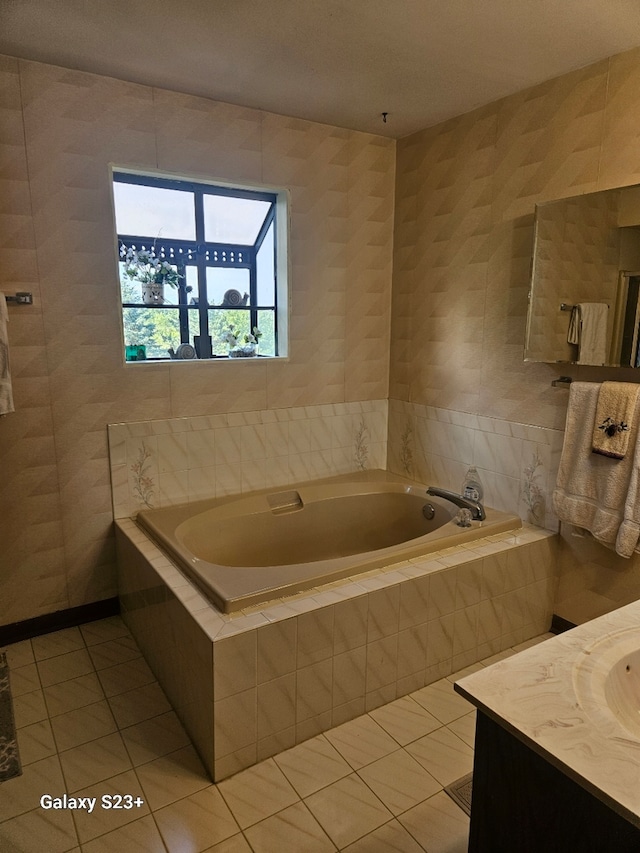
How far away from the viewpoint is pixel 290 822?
1.59 meters

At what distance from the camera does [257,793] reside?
1.69 m

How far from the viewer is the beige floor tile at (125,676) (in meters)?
2.16

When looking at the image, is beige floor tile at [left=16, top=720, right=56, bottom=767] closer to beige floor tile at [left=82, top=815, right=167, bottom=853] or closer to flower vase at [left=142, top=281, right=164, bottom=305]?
beige floor tile at [left=82, top=815, right=167, bottom=853]

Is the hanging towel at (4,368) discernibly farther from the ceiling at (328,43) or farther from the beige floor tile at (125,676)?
the beige floor tile at (125,676)

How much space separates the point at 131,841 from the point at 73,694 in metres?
0.74

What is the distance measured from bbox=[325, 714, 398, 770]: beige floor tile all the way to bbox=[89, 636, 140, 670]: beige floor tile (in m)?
0.96

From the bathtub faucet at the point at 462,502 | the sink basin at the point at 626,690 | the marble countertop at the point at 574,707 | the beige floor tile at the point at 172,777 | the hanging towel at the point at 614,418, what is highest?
the hanging towel at the point at 614,418

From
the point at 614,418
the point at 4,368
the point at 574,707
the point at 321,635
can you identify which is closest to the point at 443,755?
the point at 321,635

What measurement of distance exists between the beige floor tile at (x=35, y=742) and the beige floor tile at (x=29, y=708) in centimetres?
3

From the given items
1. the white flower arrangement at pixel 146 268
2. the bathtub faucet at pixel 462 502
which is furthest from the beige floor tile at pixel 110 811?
the white flower arrangement at pixel 146 268

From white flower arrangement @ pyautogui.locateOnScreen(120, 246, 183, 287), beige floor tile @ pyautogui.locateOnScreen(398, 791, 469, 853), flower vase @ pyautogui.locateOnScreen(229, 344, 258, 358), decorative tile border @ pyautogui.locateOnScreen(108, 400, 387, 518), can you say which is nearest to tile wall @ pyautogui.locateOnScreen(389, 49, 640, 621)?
decorative tile border @ pyautogui.locateOnScreen(108, 400, 387, 518)

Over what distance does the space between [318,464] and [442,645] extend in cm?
124

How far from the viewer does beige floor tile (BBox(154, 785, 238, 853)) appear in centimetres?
152

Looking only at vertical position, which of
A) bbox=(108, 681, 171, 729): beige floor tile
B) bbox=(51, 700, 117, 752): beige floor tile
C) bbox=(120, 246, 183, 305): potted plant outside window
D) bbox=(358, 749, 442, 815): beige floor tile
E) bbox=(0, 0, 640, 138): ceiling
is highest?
bbox=(0, 0, 640, 138): ceiling
